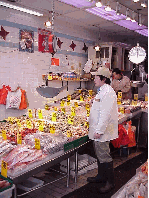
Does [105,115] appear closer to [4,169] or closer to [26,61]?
[4,169]

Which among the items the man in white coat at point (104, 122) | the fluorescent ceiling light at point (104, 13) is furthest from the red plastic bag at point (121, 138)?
the fluorescent ceiling light at point (104, 13)

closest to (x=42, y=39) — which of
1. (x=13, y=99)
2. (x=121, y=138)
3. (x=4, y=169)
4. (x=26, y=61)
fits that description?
(x=26, y=61)

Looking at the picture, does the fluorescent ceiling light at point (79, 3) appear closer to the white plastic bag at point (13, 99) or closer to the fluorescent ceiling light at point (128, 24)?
the fluorescent ceiling light at point (128, 24)

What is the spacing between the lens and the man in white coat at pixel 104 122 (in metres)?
4.17

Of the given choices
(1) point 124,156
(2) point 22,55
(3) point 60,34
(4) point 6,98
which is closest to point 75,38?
(3) point 60,34

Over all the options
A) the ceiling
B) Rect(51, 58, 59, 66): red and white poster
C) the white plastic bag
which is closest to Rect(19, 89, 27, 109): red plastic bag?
the white plastic bag

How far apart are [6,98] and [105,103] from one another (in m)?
3.90

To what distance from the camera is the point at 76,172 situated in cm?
473

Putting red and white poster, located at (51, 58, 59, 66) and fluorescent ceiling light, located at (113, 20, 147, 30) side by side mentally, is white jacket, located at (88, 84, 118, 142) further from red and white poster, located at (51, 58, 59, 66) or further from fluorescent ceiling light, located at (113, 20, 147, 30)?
fluorescent ceiling light, located at (113, 20, 147, 30)

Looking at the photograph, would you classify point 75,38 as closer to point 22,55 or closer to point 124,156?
point 22,55

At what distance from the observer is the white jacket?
4.15 meters

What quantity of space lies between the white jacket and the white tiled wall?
12.1ft

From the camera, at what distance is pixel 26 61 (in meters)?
7.65

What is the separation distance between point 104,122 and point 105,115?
125mm
